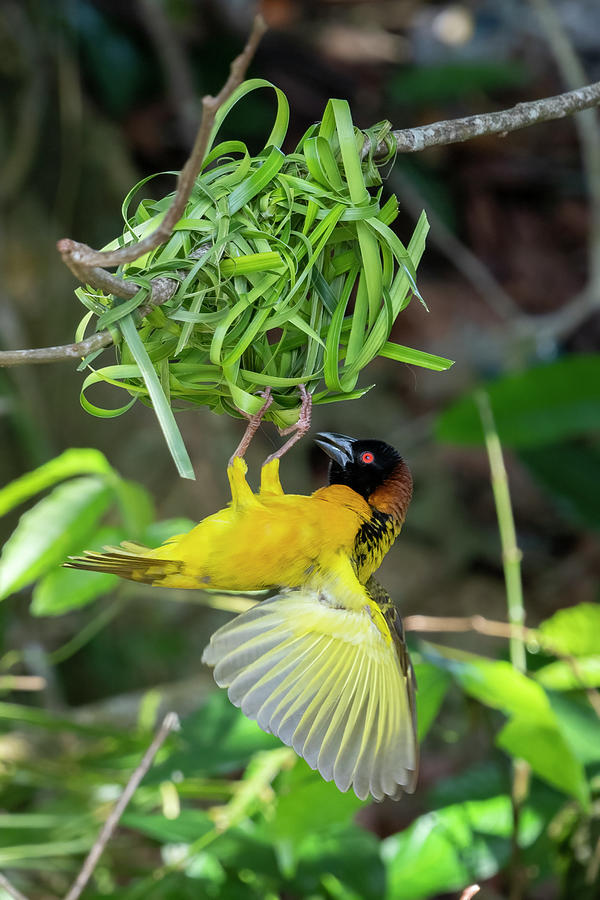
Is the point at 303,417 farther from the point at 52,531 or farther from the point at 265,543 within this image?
the point at 52,531

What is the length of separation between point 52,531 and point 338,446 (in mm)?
596

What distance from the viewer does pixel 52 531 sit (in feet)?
5.86

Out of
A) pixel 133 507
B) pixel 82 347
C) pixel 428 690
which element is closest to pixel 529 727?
pixel 428 690

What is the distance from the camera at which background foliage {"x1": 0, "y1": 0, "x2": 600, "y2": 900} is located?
1.93m

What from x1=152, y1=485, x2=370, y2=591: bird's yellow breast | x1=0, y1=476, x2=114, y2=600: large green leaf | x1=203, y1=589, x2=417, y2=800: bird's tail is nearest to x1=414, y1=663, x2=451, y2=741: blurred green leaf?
x1=203, y1=589, x2=417, y2=800: bird's tail

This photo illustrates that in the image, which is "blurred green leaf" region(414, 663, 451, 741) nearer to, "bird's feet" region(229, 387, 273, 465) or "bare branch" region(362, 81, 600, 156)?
"bird's feet" region(229, 387, 273, 465)

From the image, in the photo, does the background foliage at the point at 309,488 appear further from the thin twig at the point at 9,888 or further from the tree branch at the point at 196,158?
the tree branch at the point at 196,158

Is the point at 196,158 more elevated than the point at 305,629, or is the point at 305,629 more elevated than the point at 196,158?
the point at 196,158

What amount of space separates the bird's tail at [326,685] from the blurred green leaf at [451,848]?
71 cm

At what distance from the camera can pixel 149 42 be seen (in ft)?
15.1

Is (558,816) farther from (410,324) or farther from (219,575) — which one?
(410,324)

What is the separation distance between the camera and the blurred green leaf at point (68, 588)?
1931 mm

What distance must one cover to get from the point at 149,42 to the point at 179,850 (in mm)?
3857

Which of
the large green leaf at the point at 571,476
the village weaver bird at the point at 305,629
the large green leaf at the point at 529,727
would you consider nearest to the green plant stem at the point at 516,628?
the large green leaf at the point at 529,727
